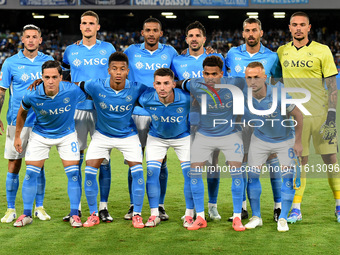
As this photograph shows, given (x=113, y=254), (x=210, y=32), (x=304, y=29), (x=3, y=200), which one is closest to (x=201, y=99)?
(x=304, y=29)

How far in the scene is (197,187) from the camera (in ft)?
19.1

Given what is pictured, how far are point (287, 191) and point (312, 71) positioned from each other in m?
1.38

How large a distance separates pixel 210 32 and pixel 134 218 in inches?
1202

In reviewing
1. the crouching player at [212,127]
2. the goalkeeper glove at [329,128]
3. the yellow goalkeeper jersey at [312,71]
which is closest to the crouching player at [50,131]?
the crouching player at [212,127]

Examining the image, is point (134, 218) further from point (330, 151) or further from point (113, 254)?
point (330, 151)

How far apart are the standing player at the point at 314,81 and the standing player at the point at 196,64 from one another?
83 cm

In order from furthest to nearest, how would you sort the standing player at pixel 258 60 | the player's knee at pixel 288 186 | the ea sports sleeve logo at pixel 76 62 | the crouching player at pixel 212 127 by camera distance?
1. the ea sports sleeve logo at pixel 76 62
2. the standing player at pixel 258 60
3. the crouching player at pixel 212 127
4. the player's knee at pixel 288 186

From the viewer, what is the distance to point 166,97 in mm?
5859

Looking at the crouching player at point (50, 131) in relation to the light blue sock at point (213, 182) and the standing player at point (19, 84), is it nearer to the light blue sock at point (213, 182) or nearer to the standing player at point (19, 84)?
the standing player at point (19, 84)

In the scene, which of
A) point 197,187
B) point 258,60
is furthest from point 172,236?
point 258,60

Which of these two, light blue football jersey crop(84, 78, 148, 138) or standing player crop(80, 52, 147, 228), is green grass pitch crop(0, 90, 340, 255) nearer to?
standing player crop(80, 52, 147, 228)

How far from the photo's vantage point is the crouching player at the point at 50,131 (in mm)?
5836

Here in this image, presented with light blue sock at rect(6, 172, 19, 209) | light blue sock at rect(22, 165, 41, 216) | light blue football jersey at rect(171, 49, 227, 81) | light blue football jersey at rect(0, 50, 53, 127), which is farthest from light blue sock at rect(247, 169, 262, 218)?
light blue sock at rect(6, 172, 19, 209)

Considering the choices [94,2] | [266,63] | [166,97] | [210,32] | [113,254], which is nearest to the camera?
[113,254]
